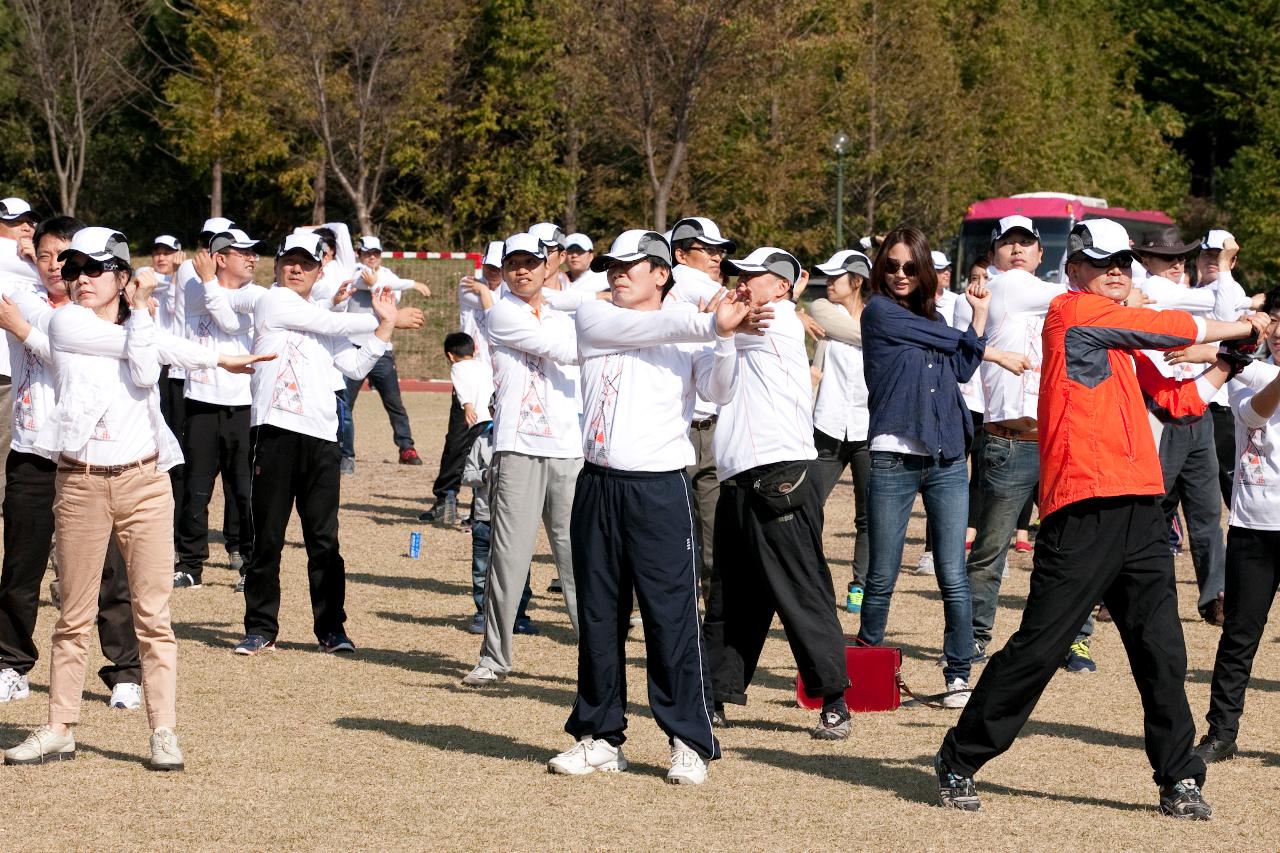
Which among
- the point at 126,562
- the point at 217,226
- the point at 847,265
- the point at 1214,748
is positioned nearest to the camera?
the point at 126,562

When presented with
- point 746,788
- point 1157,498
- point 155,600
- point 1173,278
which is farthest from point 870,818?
point 1173,278

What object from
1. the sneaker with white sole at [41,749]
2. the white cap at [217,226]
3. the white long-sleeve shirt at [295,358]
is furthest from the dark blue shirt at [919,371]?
the white cap at [217,226]

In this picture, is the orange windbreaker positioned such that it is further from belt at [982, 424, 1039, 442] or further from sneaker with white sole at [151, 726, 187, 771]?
sneaker with white sole at [151, 726, 187, 771]

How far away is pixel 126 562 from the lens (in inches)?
259

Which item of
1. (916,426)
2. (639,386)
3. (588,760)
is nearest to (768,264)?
(639,386)

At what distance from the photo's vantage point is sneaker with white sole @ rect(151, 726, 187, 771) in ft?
21.3

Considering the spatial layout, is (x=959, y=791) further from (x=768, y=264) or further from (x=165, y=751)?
(x=165, y=751)

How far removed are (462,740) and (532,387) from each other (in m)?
1.84

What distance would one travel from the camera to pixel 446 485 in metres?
13.9

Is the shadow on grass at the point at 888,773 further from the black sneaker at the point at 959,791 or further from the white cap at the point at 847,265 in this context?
the white cap at the point at 847,265

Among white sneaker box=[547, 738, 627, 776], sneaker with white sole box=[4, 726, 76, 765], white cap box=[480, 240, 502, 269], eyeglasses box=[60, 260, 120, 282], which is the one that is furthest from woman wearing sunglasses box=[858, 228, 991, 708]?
sneaker with white sole box=[4, 726, 76, 765]

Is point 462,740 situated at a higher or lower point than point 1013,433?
lower

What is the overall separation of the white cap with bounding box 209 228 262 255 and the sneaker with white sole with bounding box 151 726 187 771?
392 cm

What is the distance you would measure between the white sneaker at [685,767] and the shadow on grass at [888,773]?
0.46 metres
